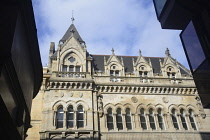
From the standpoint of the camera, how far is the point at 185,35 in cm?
838

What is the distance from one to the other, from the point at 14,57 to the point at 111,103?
16227mm

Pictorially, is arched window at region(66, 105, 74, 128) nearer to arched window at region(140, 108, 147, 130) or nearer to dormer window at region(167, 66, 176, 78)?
arched window at region(140, 108, 147, 130)

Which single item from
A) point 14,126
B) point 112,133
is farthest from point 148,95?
point 14,126

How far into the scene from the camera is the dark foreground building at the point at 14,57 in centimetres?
625

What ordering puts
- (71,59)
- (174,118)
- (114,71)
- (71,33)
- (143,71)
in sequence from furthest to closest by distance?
(71,33), (143,71), (114,71), (71,59), (174,118)

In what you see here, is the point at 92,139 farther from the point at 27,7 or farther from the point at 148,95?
the point at 27,7

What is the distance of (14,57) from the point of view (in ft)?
22.2

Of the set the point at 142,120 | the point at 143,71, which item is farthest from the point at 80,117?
the point at 143,71

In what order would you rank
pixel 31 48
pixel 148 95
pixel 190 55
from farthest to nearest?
pixel 148 95
pixel 31 48
pixel 190 55

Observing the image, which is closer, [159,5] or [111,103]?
[159,5]

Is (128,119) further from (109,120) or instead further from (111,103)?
(111,103)

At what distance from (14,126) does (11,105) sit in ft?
3.04

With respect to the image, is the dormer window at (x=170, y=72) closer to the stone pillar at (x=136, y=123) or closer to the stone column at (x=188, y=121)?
the stone column at (x=188, y=121)

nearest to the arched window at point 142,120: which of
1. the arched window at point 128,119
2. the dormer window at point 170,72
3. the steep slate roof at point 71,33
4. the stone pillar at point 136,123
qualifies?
the stone pillar at point 136,123
